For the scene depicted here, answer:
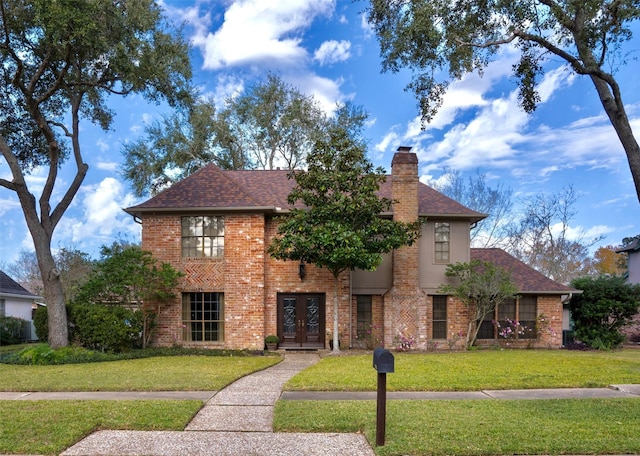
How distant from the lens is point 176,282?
15695mm

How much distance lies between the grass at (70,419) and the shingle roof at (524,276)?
13504 mm

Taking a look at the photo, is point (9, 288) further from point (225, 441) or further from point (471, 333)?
point (225, 441)

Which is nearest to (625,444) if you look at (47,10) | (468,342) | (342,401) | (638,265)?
(342,401)

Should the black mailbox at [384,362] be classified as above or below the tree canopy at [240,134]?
below

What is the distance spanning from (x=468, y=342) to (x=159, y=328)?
34.9 ft

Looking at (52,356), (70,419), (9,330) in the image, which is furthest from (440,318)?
(9,330)

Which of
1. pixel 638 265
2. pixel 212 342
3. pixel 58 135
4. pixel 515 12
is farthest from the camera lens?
pixel 638 265

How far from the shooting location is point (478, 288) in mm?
15938

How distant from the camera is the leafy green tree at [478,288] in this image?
15.8 meters

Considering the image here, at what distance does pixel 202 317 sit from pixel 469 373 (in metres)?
9.26

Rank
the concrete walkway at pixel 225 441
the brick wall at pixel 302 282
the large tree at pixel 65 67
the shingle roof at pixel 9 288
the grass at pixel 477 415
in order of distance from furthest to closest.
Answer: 1. the shingle roof at pixel 9 288
2. the brick wall at pixel 302 282
3. the large tree at pixel 65 67
4. the grass at pixel 477 415
5. the concrete walkway at pixel 225 441

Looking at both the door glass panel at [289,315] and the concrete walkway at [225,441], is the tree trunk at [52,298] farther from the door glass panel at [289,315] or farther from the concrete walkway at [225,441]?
the concrete walkway at [225,441]

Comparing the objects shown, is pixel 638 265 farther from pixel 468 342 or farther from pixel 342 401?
pixel 342 401

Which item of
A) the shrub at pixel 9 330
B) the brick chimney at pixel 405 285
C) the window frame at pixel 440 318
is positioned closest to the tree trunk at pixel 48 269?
the shrub at pixel 9 330
